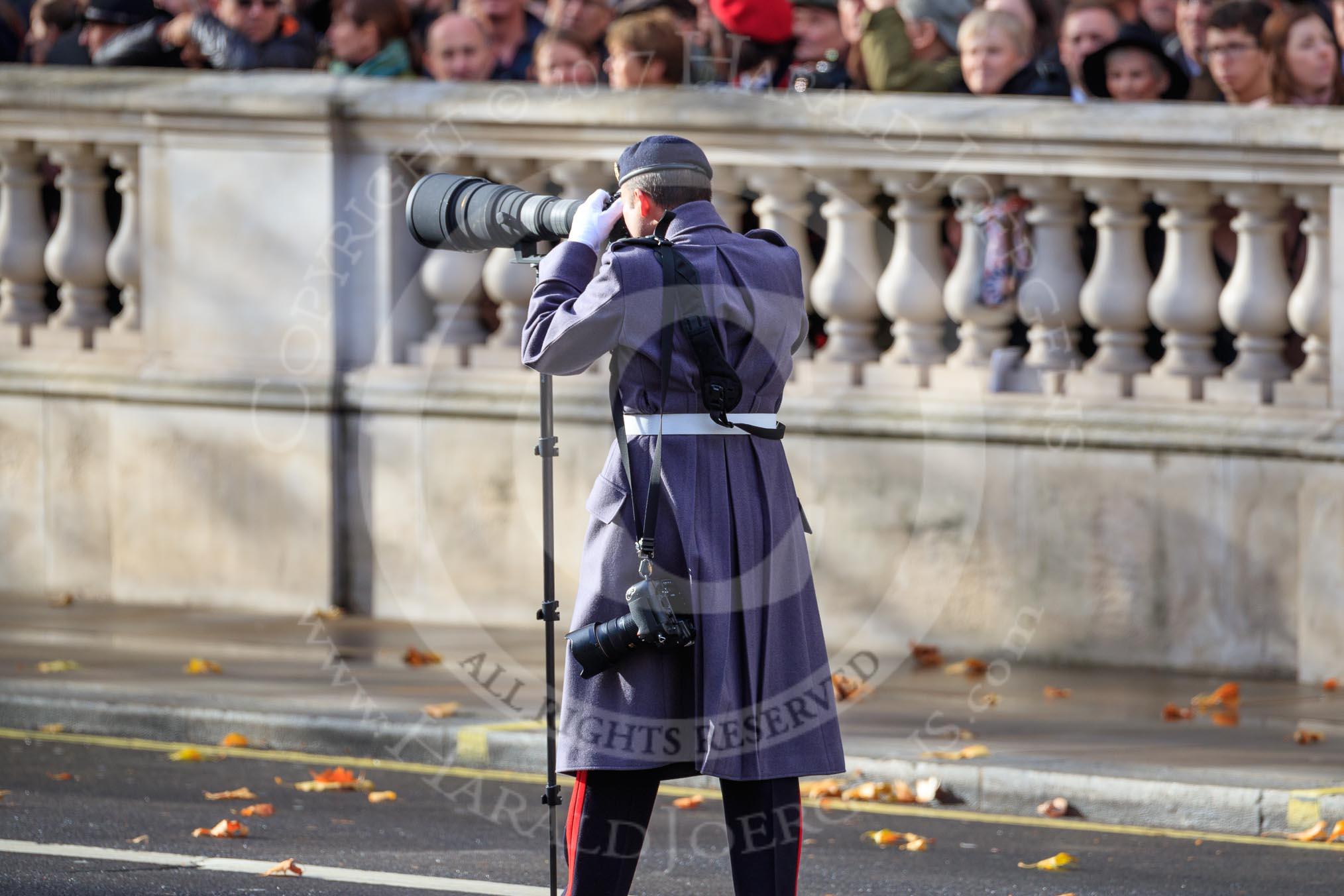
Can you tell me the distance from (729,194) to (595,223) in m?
4.33

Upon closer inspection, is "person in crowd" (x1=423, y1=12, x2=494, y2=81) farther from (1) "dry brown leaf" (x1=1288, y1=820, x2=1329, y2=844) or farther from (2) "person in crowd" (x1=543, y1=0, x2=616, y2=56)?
(1) "dry brown leaf" (x1=1288, y1=820, x2=1329, y2=844)

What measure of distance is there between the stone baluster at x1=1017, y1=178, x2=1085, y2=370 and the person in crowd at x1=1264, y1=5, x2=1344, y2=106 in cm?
88

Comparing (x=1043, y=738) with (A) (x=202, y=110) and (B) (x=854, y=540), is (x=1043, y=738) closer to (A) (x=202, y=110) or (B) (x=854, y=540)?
(B) (x=854, y=540)

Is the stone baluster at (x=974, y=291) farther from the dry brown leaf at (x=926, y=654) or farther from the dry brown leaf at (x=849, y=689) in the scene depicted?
the dry brown leaf at (x=849, y=689)

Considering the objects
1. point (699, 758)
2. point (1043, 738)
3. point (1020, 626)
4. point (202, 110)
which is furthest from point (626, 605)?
point (202, 110)

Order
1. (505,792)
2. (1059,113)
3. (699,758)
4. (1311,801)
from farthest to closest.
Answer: (1059,113) → (505,792) → (1311,801) → (699,758)

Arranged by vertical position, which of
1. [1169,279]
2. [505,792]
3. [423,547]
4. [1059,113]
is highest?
[1059,113]

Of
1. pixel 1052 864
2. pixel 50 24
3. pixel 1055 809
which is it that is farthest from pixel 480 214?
pixel 50 24

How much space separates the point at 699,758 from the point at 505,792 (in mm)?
2449

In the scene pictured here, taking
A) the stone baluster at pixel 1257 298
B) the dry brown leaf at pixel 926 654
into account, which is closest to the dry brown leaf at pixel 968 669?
the dry brown leaf at pixel 926 654

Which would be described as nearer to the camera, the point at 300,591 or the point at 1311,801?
the point at 1311,801

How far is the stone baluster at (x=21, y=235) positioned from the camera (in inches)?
418

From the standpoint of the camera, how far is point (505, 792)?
7.48 m

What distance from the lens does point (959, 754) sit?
24.7 feet
